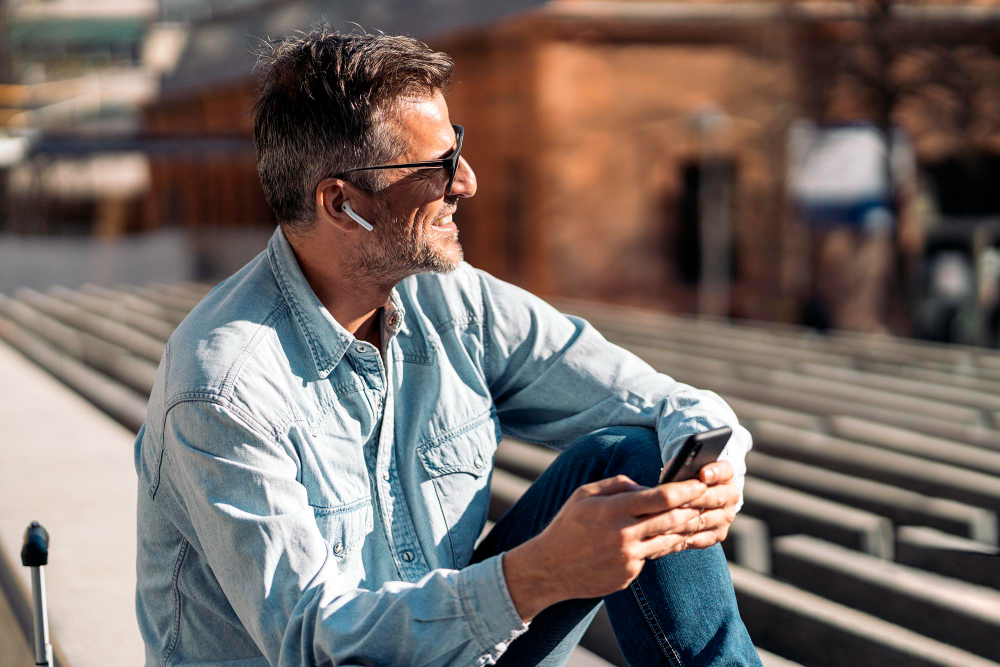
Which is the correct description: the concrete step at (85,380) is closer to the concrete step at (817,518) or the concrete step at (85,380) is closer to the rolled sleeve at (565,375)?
the concrete step at (817,518)

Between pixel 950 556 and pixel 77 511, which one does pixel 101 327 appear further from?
pixel 950 556

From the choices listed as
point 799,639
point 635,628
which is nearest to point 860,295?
point 799,639

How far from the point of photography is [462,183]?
1982mm

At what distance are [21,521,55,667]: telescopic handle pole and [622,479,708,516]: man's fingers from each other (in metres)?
1.16

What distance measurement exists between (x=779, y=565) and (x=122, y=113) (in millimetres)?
31199

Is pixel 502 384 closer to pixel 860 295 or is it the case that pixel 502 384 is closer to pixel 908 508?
pixel 908 508

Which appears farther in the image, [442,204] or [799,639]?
[799,639]

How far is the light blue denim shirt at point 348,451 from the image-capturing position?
1.59m

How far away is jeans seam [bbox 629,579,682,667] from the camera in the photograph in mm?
1914

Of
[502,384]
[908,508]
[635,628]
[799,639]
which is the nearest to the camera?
[635,628]

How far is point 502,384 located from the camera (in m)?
2.26

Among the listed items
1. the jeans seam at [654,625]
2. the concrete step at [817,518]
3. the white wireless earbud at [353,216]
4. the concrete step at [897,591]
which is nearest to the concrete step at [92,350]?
the concrete step at [817,518]

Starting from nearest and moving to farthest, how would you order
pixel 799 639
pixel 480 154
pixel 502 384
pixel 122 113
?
pixel 502 384
pixel 799 639
pixel 480 154
pixel 122 113

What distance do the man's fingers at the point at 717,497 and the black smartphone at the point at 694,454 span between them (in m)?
0.04
